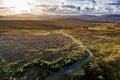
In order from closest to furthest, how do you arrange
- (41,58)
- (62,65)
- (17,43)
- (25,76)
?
1. (25,76)
2. (62,65)
3. (41,58)
4. (17,43)

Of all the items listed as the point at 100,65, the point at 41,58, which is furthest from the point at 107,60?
Result: the point at 41,58

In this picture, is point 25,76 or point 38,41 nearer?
point 25,76

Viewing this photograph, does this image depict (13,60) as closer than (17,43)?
Yes

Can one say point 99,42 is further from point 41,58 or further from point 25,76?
point 25,76

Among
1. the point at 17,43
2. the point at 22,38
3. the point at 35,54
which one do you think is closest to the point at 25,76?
the point at 35,54

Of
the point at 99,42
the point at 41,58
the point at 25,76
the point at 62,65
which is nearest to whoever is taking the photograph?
the point at 25,76

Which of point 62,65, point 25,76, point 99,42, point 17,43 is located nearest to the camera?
point 25,76

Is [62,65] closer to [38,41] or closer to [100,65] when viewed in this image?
[100,65]

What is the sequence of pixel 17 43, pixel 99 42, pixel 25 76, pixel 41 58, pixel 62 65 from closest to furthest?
1. pixel 25 76
2. pixel 62 65
3. pixel 41 58
4. pixel 17 43
5. pixel 99 42
